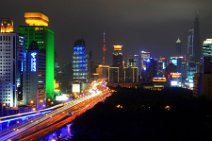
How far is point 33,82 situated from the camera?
3244 cm

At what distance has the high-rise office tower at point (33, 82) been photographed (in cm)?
3168

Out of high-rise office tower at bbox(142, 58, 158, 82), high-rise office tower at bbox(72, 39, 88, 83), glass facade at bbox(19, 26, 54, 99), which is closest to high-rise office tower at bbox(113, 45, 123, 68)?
high-rise office tower at bbox(142, 58, 158, 82)

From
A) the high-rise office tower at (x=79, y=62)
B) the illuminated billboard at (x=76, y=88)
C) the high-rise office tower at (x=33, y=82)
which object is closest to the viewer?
the high-rise office tower at (x=33, y=82)

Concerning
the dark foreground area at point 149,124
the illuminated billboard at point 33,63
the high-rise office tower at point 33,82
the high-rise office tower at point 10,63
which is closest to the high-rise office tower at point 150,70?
the high-rise office tower at point 33,82

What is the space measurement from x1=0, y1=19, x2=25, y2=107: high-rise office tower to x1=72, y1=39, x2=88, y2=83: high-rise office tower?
1959cm

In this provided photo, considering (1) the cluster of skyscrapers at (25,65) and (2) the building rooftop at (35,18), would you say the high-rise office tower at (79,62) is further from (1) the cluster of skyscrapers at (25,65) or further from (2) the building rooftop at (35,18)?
(1) the cluster of skyscrapers at (25,65)

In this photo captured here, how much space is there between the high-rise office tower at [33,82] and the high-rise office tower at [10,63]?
47.1 inches

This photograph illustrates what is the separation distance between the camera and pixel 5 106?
28.5 metres

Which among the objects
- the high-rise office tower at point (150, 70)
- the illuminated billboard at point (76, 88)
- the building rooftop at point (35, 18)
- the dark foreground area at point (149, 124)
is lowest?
the dark foreground area at point (149, 124)

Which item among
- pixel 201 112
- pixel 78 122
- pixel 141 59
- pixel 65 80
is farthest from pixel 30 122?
pixel 141 59

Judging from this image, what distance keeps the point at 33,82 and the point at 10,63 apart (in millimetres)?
2770

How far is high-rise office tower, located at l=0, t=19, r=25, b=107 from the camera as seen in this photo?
97.3ft

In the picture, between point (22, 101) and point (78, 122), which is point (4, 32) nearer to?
point (22, 101)

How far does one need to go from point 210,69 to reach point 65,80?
17.3 m
